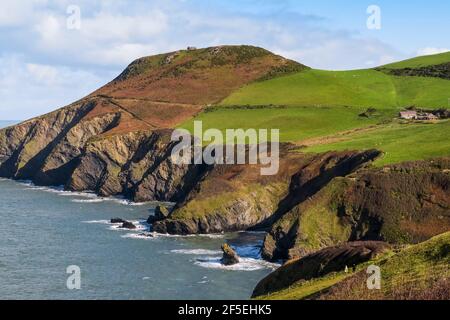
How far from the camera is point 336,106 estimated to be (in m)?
142

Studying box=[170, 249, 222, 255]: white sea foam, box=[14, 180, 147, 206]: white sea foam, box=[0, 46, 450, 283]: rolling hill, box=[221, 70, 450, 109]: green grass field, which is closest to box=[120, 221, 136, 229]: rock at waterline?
box=[0, 46, 450, 283]: rolling hill

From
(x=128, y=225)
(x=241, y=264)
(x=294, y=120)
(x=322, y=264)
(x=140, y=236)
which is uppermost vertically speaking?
(x=294, y=120)

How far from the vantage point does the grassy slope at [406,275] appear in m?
24.1

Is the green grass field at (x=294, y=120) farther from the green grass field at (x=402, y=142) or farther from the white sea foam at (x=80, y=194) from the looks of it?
the white sea foam at (x=80, y=194)

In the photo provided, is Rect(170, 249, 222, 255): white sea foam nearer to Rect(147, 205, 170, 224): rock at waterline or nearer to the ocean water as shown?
the ocean water

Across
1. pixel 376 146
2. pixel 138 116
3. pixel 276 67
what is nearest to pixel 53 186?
pixel 138 116

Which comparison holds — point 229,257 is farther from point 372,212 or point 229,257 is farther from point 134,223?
point 134,223

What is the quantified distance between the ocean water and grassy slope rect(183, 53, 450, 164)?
30951 mm

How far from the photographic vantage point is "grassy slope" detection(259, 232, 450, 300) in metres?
24.1

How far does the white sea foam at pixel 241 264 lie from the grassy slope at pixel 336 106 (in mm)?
29419

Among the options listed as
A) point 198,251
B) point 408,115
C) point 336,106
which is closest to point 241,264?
point 198,251

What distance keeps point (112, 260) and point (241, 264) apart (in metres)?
15.6

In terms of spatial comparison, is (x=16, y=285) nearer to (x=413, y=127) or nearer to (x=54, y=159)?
(x=413, y=127)

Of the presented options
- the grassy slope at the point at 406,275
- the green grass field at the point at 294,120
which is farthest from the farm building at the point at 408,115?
the grassy slope at the point at 406,275
